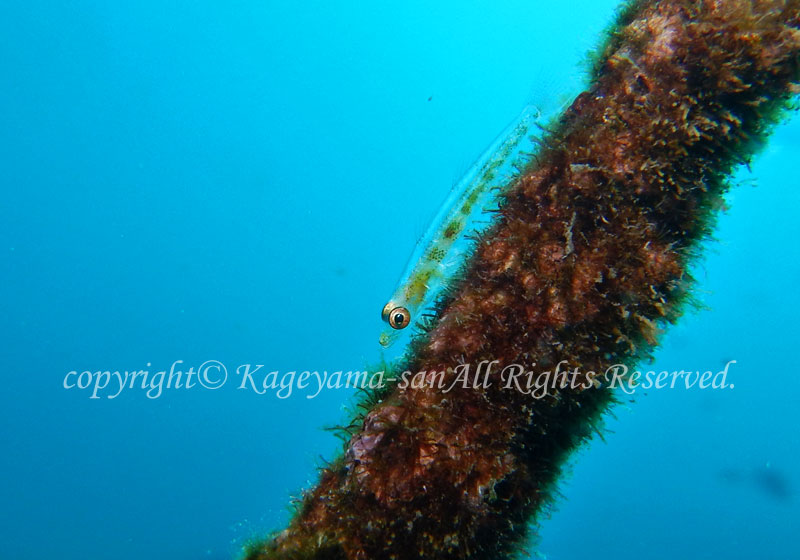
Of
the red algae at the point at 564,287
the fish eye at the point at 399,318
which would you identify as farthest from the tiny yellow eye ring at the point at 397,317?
the red algae at the point at 564,287

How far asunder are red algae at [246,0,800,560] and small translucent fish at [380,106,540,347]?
2.35 m

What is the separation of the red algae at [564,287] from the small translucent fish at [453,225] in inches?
92.4

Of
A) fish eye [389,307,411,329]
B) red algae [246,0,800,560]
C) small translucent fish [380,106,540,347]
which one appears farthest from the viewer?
small translucent fish [380,106,540,347]

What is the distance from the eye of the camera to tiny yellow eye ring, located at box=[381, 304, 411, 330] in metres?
5.18

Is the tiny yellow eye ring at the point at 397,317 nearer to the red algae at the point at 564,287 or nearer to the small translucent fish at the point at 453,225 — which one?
the small translucent fish at the point at 453,225

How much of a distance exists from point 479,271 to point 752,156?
221cm

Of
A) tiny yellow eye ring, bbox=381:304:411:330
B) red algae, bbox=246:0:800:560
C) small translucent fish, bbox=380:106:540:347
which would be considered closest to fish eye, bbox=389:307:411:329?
tiny yellow eye ring, bbox=381:304:411:330

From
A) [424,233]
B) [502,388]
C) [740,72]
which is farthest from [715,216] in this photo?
[424,233]

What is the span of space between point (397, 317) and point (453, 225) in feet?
4.95

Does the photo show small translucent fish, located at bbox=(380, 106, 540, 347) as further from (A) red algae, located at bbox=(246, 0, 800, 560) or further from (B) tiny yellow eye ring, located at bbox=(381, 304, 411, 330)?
(A) red algae, located at bbox=(246, 0, 800, 560)

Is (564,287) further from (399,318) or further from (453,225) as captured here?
(453,225)

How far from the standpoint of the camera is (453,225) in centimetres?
596

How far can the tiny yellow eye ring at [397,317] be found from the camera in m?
5.18

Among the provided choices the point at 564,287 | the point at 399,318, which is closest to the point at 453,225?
the point at 399,318
